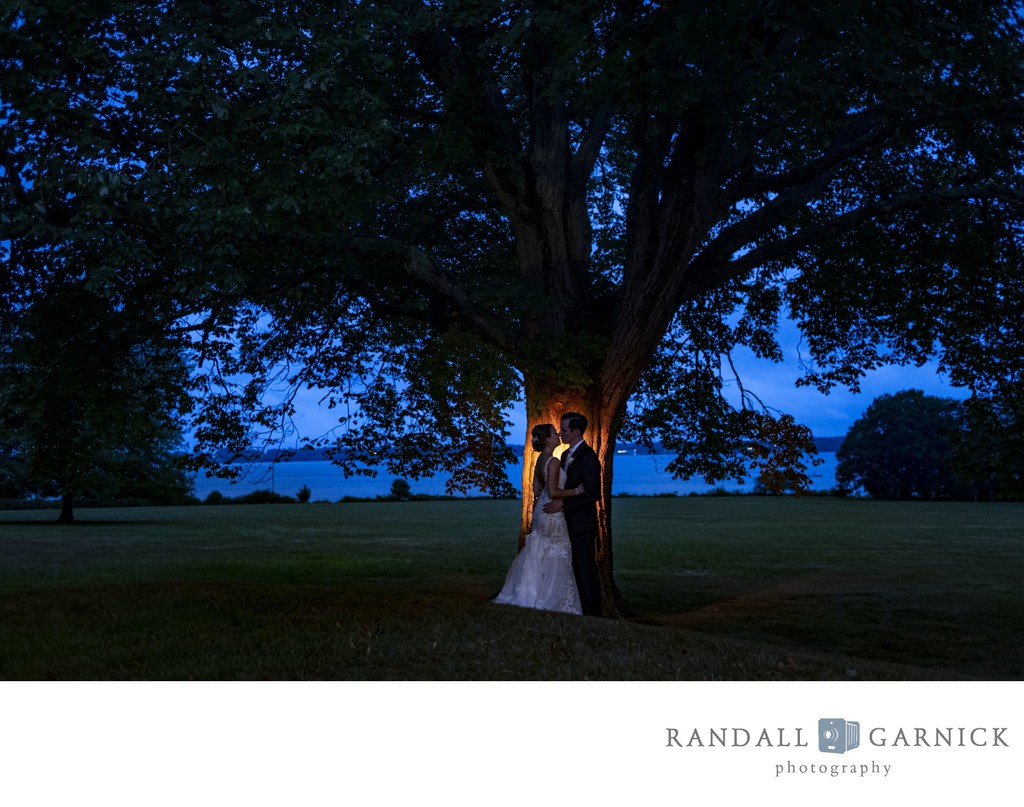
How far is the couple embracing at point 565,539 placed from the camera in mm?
13438

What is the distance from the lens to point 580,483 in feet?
44.1

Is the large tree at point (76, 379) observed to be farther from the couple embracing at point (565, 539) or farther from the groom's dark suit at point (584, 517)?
the groom's dark suit at point (584, 517)

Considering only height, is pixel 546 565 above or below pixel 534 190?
below

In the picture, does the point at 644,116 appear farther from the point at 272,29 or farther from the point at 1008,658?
the point at 1008,658

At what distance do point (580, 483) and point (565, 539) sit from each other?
2.98 feet

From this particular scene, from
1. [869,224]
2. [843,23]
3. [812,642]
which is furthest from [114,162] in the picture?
[869,224]

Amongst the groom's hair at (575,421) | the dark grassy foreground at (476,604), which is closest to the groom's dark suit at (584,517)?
the groom's hair at (575,421)

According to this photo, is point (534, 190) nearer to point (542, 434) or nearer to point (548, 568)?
point (542, 434)

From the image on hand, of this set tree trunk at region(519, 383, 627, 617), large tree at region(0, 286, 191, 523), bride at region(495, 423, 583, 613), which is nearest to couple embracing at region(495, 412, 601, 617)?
bride at region(495, 423, 583, 613)

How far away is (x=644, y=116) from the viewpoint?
42.7ft

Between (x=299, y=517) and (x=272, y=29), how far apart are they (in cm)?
4239
